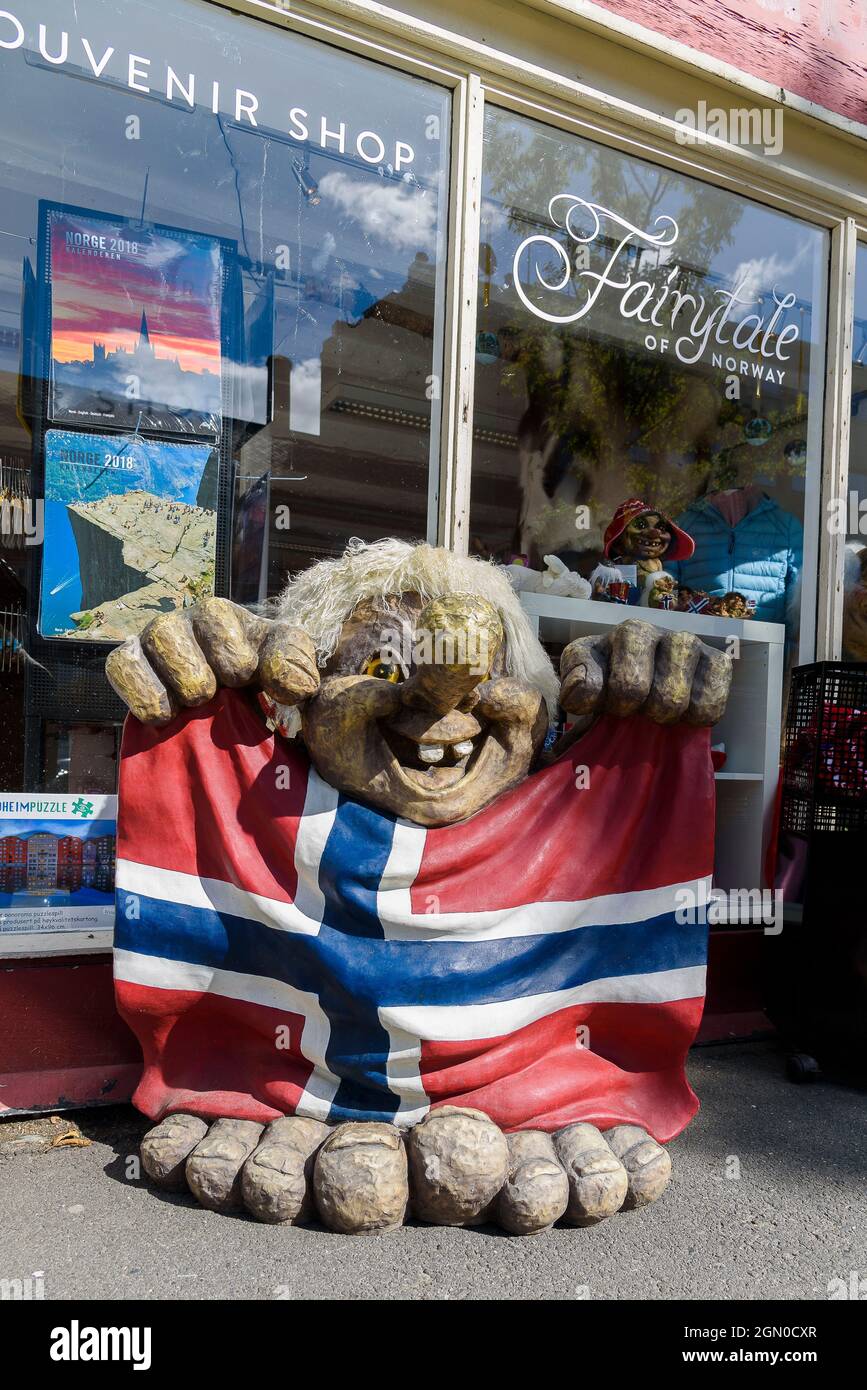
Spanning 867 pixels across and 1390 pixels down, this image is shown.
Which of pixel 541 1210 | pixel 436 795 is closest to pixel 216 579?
pixel 436 795

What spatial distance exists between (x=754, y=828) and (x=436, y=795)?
77.2 inches

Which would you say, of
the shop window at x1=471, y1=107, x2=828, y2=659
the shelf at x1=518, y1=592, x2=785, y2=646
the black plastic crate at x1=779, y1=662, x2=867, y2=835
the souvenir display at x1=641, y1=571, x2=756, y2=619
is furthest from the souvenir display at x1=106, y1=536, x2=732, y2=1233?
Result: the souvenir display at x1=641, y1=571, x2=756, y2=619

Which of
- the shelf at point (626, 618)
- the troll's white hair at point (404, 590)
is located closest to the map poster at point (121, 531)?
the troll's white hair at point (404, 590)

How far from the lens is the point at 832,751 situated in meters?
3.34

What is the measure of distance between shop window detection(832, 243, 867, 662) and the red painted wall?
697 mm

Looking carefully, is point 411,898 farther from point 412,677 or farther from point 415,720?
point 412,677

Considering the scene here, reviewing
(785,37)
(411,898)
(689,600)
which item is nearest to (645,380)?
(689,600)

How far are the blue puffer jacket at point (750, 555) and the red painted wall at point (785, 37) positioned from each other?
1.75 meters

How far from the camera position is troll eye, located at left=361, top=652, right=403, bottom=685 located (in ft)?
8.02

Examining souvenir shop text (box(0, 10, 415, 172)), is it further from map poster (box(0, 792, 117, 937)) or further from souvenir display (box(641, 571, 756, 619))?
map poster (box(0, 792, 117, 937))

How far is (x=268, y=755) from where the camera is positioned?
2.41 meters

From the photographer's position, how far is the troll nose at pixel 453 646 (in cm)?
210

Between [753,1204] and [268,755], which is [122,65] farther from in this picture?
[753,1204]

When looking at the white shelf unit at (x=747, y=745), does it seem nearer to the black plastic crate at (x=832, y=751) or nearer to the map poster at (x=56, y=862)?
the black plastic crate at (x=832, y=751)
